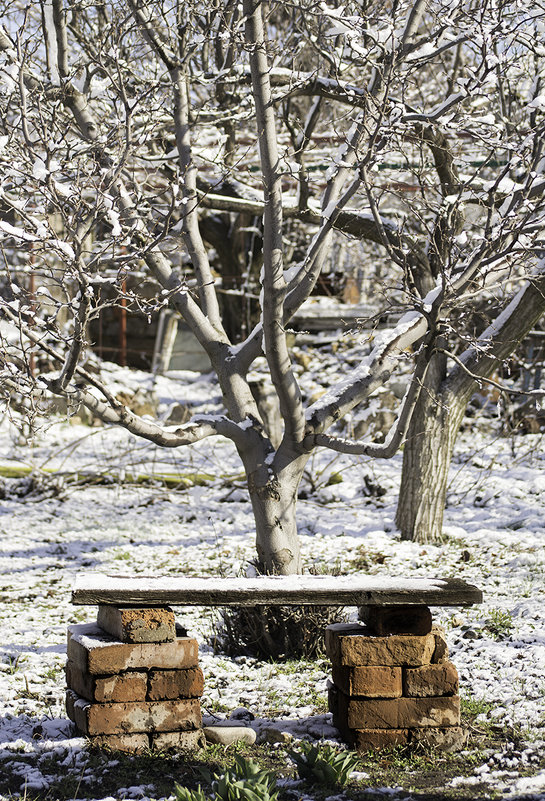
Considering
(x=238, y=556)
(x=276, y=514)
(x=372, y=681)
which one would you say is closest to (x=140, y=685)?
→ (x=372, y=681)

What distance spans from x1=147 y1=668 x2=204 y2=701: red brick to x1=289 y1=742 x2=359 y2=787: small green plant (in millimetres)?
525

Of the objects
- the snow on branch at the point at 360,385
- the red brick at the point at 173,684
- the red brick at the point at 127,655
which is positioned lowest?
the red brick at the point at 173,684

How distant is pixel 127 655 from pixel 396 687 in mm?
1144

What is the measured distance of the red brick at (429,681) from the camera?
145 inches

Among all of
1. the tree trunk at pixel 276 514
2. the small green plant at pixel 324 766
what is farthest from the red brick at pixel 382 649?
the tree trunk at pixel 276 514

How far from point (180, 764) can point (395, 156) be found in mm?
8029

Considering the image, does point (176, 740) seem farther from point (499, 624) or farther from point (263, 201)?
point (263, 201)

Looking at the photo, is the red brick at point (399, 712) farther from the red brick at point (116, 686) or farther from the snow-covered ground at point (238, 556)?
the red brick at point (116, 686)

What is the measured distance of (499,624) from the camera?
5289 millimetres

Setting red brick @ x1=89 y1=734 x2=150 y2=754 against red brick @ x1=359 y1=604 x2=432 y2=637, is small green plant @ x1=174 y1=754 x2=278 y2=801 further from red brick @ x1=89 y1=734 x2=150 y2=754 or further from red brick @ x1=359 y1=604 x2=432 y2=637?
red brick @ x1=359 y1=604 x2=432 y2=637

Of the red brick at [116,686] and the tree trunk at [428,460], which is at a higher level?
the tree trunk at [428,460]

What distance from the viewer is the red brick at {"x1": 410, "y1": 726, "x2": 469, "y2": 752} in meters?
3.69

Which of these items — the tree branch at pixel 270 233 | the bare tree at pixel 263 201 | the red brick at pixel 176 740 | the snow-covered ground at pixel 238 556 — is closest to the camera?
the red brick at pixel 176 740

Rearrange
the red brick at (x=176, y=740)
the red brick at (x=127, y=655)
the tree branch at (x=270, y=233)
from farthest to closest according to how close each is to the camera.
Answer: the tree branch at (x=270, y=233)
the red brick at (x=176, y=740)
the red brick at (x=127, y=655)
